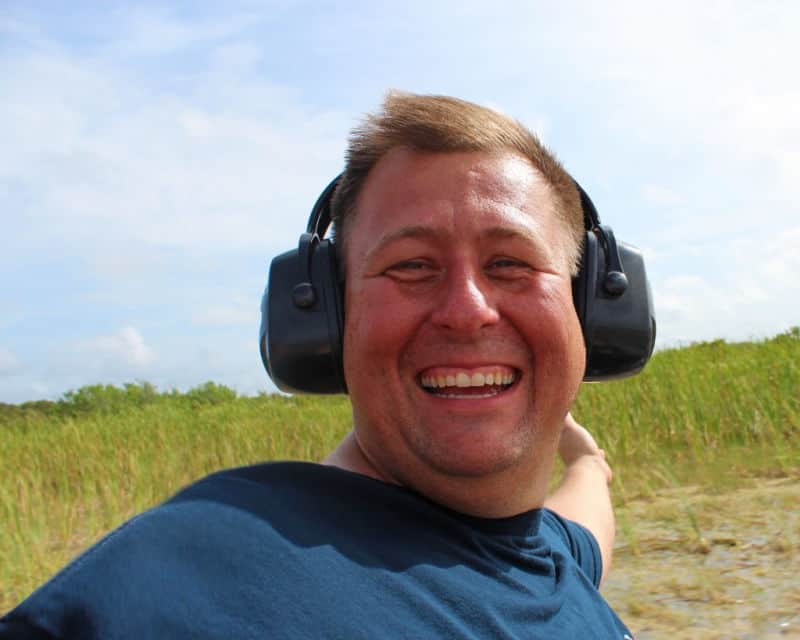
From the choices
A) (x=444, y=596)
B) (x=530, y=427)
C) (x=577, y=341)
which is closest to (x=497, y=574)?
(x=444, y=596)

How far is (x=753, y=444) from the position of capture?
5.55 m

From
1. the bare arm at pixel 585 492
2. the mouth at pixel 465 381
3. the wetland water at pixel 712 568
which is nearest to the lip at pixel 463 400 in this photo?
the mouth at pixel 465 381

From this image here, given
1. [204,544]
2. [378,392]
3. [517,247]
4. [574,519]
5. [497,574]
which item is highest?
[517,247]

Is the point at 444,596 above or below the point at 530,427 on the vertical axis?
below

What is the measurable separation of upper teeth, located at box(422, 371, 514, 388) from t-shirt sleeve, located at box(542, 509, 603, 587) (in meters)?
0.49

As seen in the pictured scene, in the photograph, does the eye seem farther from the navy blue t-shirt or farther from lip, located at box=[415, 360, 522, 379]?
the navy blue t-shirt

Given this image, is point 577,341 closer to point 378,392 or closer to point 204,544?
point 378,392

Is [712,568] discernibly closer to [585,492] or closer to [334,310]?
[585,492]

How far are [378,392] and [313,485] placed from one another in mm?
223

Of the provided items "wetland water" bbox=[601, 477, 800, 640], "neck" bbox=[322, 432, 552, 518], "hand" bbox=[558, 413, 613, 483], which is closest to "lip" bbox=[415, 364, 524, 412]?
"neck" bbox=[322, 432, 552, 518]

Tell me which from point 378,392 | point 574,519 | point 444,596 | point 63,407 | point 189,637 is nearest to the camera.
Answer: point 189,637

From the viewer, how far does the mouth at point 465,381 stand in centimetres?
130

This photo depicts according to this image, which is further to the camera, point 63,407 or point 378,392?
point 63,407

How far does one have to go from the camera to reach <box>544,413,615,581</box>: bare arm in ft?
6.52
